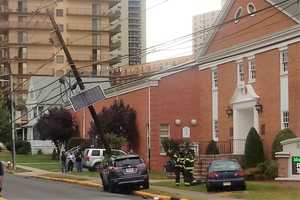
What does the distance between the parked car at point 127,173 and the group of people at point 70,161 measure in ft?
55.5

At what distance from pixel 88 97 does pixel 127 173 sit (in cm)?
757

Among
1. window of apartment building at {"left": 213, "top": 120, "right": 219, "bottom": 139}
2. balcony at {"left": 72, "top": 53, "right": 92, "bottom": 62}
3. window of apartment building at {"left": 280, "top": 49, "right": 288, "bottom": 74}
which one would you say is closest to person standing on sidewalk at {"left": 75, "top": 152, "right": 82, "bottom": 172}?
window of apartment building at {"left": 213, "top": 120, "right": 219, "bottom": 139}

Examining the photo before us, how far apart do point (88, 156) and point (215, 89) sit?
12.0 metres

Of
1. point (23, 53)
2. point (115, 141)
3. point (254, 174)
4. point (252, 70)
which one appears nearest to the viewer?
point (254, 174)

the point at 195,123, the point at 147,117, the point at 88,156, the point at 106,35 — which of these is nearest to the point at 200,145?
the point at 195,123

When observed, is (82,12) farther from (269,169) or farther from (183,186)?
(183,186)

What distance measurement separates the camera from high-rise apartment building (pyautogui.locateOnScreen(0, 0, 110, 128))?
277ft

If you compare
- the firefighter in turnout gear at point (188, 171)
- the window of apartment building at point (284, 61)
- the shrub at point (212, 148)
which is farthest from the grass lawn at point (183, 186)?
the window of apartment building at point (284, 61)

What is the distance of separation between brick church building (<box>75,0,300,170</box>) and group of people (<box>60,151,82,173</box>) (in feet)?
15.1

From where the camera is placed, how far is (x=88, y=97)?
3672 centimetres

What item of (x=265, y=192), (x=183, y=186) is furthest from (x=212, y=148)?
(x=265, y=192)

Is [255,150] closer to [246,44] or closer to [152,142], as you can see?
[246,44]

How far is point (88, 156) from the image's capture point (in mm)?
49469

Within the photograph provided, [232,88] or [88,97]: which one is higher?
[232,88]
